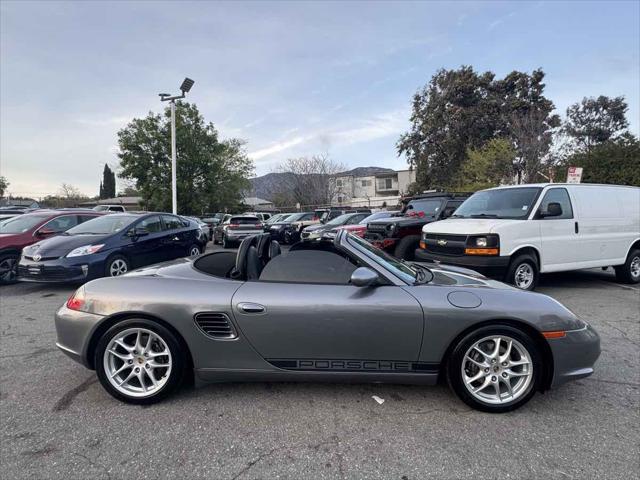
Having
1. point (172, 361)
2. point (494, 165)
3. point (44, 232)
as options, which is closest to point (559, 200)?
point (172, 361)

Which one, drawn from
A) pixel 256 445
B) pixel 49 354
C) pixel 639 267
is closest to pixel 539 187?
pixel 639 267

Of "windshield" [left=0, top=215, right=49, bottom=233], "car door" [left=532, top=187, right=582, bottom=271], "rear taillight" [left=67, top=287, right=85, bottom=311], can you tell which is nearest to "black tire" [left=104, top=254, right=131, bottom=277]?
"windshield" [left=0, top=215, right=49, bottom=233]

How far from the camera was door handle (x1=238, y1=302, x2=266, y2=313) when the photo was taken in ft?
8.06

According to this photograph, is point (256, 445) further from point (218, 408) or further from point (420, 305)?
point (420, 305)

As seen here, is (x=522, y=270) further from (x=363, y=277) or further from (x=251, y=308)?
(x=251, y=308)

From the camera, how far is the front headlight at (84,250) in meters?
6.09

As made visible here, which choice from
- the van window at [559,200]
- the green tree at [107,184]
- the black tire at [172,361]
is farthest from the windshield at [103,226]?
the green tree at [107,184]

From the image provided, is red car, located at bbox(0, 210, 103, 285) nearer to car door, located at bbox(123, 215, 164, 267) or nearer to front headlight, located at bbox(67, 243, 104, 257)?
front headlight, located at bbox(67, 243, 104, 257)

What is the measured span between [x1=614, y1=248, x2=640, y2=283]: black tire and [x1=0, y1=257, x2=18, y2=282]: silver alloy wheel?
11.8m

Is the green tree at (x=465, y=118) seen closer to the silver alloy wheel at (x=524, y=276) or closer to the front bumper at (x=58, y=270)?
the silver alloy wheel at (x=524, y=276)

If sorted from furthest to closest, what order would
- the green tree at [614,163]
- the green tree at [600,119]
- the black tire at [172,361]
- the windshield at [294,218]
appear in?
1. the green tree at [600,119]
2. the windshield at [294,218]
3. the green tree at [614,163]
4. the black tire at [172,361]

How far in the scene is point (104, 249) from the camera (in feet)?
21.0

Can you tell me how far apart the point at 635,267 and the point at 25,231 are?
12.2 meters

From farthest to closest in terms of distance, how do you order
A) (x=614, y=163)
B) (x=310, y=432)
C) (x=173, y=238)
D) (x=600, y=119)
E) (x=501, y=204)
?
(x=600, y=119), (x=614, y=163), (x=173, y=238), (x=501, y=204), (x=310, y=432)
